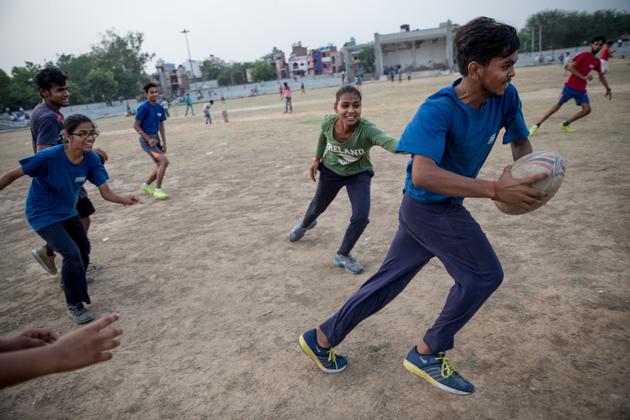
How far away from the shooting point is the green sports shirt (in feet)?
12.5

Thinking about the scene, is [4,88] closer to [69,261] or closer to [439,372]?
[69,261]

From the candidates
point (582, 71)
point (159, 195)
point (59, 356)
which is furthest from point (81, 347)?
point (582, 71)

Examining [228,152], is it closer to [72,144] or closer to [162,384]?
[72,144]

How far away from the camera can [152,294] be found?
4.12 m

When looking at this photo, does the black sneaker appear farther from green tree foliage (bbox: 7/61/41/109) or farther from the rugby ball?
green tree foliage (bbox: 7/61/41/109)

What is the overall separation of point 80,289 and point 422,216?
3.33 metres

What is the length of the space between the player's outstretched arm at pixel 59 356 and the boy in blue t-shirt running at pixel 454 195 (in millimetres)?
1541

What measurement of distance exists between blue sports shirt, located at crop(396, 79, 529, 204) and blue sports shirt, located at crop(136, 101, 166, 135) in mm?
6904

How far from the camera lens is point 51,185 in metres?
3.70

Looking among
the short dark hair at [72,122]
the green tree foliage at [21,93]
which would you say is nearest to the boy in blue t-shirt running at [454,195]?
the short dark hair at [72,122]

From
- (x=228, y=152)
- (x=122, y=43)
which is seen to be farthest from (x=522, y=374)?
(x=122, y=43)

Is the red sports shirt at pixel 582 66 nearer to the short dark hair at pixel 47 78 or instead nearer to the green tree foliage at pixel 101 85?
the short dark hair at pixel 47 78

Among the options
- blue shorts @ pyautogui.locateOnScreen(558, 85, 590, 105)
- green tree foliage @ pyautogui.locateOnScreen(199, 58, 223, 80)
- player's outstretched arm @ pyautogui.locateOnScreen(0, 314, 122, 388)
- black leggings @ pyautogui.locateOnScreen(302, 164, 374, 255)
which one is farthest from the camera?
green tree foliage @ pyautogui.locateOnScreen(199, 58, 223, 80)

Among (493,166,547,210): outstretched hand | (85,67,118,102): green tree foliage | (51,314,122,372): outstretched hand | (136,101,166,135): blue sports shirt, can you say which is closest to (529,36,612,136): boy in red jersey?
(493,166,547,210): outstretched hand
